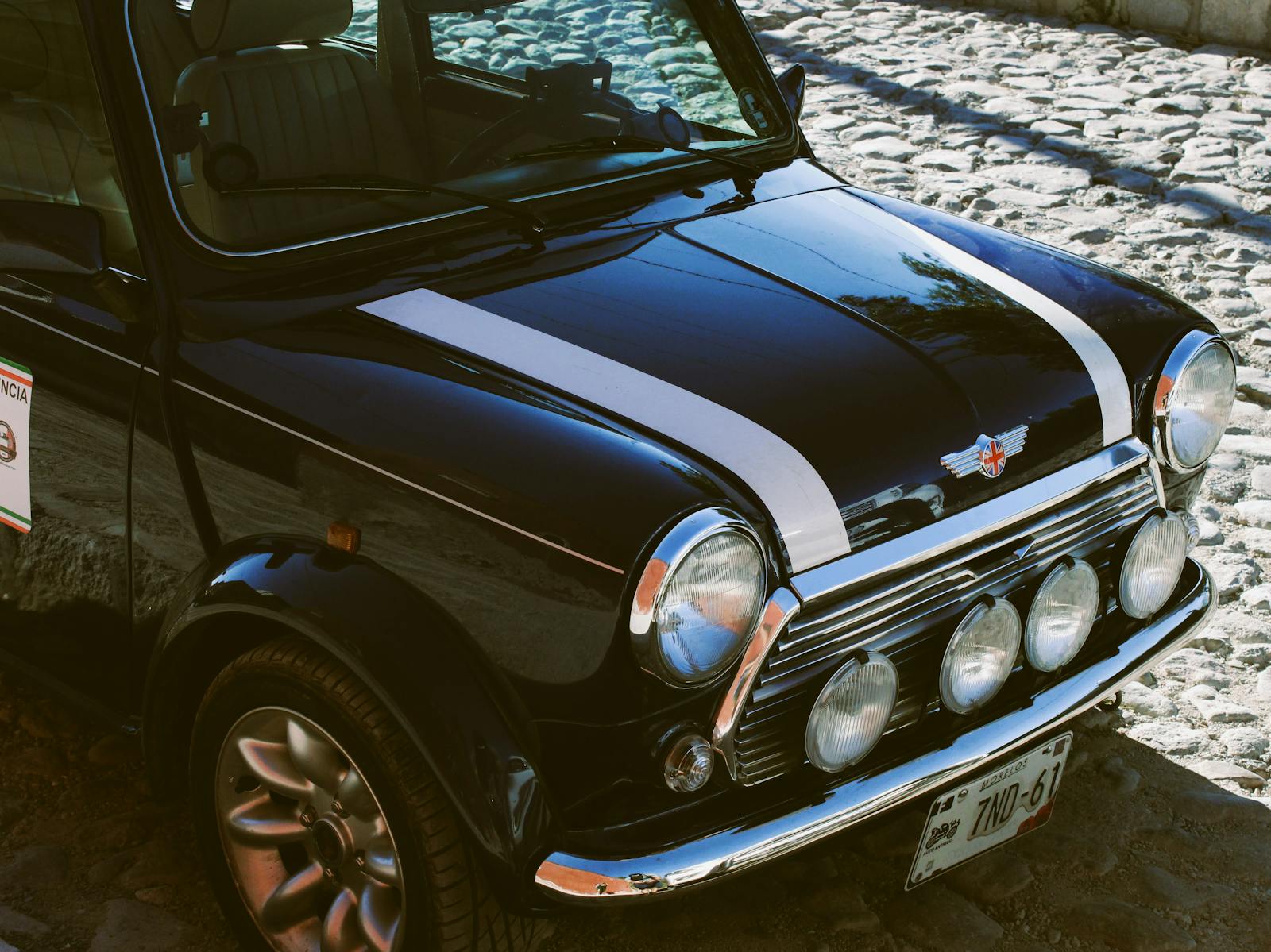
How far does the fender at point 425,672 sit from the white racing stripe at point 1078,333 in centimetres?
124

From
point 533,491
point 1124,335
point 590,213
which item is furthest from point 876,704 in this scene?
point 590,213

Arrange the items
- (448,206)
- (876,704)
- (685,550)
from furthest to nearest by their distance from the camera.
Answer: (448,206)
(876,704)
(685,550)

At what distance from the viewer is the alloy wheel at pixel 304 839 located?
2.32 metres

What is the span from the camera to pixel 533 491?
213cm

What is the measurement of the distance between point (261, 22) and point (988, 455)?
163 cm

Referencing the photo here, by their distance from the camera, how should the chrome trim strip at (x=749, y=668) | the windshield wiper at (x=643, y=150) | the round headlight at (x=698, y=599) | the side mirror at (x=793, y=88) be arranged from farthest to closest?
the side mirror at (x=793, y=88)
the windshield wiper at (x=643, y=150)
the chrome trim strip at (x=749, y=668)
the round headlight at (x=698, y=599)

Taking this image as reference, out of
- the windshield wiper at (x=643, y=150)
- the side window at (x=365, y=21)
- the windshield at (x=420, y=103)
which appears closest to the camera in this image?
the windshield at (x=420, y=103)

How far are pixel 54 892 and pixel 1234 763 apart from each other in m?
2.49

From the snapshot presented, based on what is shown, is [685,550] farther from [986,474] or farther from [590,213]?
[590,213]

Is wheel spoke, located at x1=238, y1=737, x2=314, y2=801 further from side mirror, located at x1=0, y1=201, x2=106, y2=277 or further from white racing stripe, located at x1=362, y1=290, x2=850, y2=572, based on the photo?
side mirror, located at x1=0, y1=201, x2=106, y2=277

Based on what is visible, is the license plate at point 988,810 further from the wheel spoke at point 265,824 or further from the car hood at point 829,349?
the wheel spoke at point 265,824

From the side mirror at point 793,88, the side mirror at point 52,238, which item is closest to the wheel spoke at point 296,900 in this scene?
the side mirror at point 52,238

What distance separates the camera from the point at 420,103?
3.14 meters

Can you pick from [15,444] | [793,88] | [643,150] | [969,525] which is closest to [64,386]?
[15,444]
